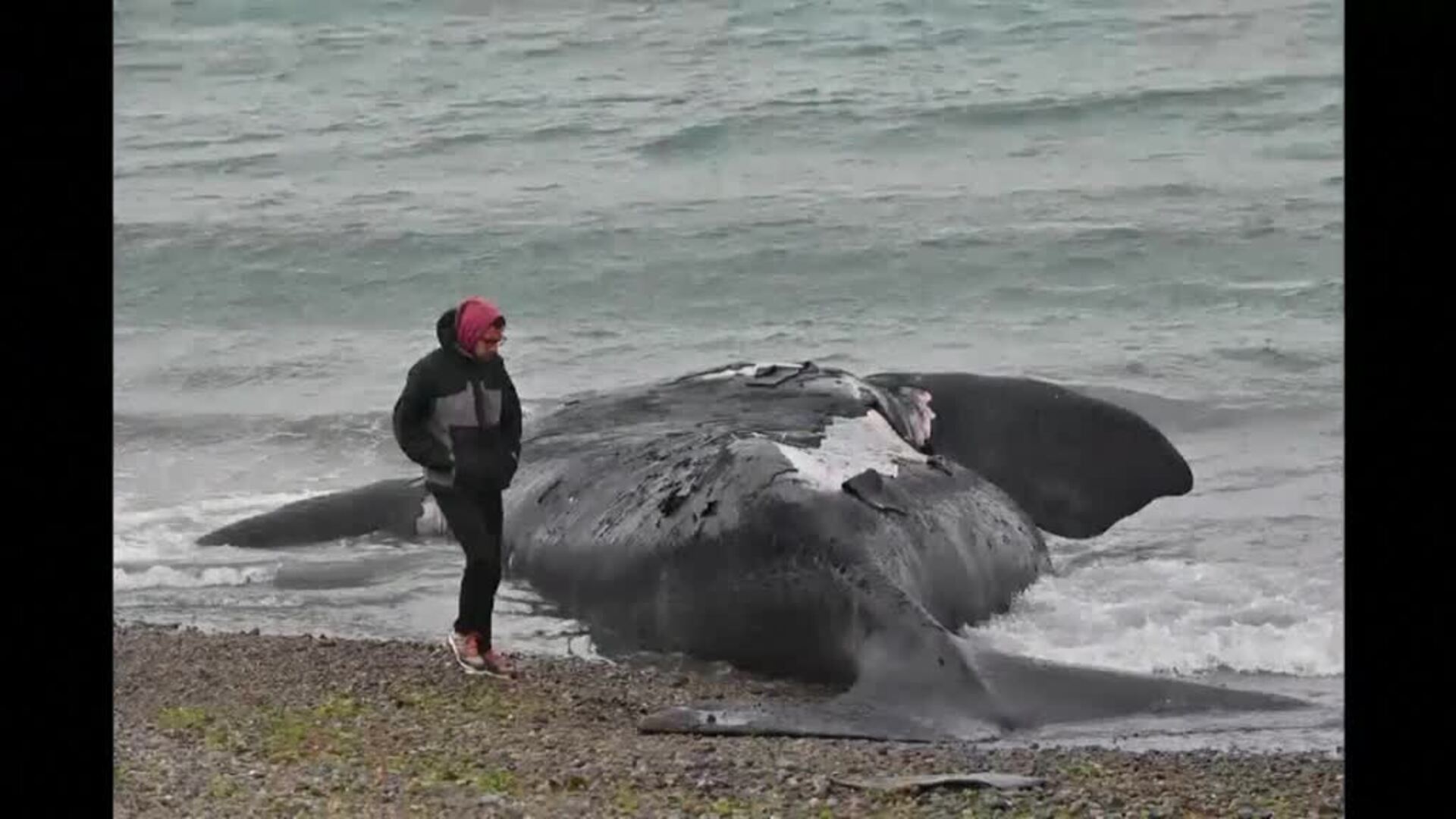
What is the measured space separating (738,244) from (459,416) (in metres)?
17.5

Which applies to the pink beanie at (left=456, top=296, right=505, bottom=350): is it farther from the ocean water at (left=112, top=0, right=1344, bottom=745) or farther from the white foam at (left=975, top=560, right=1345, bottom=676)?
A: the white foam at (left=975, top=560, right=1345, bottom=676)

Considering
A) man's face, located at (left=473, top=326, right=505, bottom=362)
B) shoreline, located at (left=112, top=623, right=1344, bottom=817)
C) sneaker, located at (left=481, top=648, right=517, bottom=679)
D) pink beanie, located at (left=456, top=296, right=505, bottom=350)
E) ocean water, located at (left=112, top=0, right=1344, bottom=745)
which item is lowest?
ocean water, located at (left=112, top=0, right=1344, bottom=745)

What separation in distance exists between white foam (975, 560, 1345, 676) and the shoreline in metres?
1.49

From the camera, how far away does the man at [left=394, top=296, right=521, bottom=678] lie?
31.1 ft

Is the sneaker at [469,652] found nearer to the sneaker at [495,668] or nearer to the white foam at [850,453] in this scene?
the sneaker at [495,668]

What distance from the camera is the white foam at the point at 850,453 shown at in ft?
34.9

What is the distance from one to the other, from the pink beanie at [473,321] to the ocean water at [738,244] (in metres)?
1.63

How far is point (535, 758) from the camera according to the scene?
8.12 metres

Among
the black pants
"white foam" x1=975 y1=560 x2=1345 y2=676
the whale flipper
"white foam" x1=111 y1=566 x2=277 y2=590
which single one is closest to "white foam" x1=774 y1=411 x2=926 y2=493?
"white foam" x1=975 y1=560 x2=1345 y2=676

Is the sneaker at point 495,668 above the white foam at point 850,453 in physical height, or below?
below

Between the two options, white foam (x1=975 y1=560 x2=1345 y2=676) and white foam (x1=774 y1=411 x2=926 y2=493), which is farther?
white foam (x1=774 y1=411 x2=926 y2=493)

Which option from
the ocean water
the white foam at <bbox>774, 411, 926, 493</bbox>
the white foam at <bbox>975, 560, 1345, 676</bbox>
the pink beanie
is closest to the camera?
the pink beanie

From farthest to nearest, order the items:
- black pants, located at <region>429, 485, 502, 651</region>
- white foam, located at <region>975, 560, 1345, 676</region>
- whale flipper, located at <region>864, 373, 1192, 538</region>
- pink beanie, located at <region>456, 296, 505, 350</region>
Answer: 1. whale flipper, located at <region>864, 373, 1192, 538</region>
2. white foam, located at <region>975, 560, 1345, 676</region>
3. black pants, located at <region>429, 485, 502, 651</region>
4. pink beanie, located at <region>456, 296, 505, 350</region>

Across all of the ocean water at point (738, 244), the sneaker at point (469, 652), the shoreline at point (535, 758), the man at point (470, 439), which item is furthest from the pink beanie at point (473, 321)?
the ocean water at point (738, 244)
